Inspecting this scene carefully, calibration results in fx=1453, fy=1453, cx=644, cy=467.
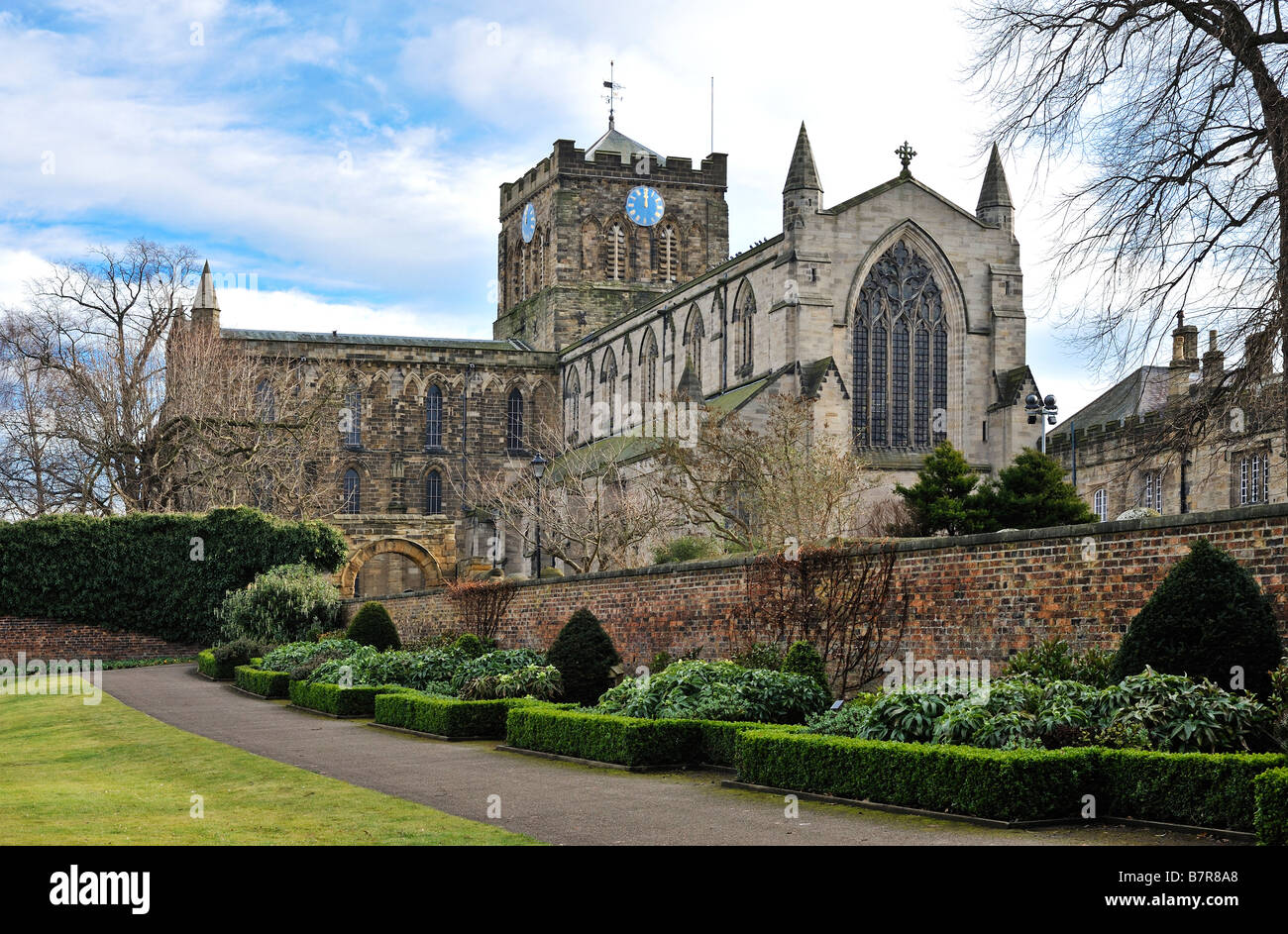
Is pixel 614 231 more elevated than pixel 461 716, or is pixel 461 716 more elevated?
pixel 614 231

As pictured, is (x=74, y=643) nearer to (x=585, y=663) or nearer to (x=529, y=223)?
(x=585, y=663)

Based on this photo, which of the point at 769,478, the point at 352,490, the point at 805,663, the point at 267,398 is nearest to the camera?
the point at 805,663

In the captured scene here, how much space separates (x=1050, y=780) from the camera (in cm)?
1126

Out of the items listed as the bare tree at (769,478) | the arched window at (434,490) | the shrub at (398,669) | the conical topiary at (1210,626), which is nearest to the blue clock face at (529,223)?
the arched window at (434,490)

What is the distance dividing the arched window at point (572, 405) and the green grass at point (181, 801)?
158 feet

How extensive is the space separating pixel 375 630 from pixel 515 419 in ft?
133

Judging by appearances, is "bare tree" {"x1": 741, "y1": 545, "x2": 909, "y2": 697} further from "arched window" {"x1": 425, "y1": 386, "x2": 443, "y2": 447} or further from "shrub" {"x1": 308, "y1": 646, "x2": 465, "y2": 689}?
"arched window" {"x1": 425, "y1": 386, "x2": 443, "y2": 447}

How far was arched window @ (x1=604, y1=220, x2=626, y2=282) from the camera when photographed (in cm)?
7412

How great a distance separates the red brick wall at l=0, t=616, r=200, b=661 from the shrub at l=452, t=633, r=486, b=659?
20.2 m

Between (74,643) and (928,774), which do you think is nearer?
(928,774)

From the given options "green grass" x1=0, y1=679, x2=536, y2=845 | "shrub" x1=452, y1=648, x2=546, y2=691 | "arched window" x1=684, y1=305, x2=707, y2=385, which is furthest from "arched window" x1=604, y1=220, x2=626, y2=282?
"green grass" x1=0, y1=679, x2=536, y2=845

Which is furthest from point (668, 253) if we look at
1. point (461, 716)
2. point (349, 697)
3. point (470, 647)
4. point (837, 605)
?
point (837, 605)
